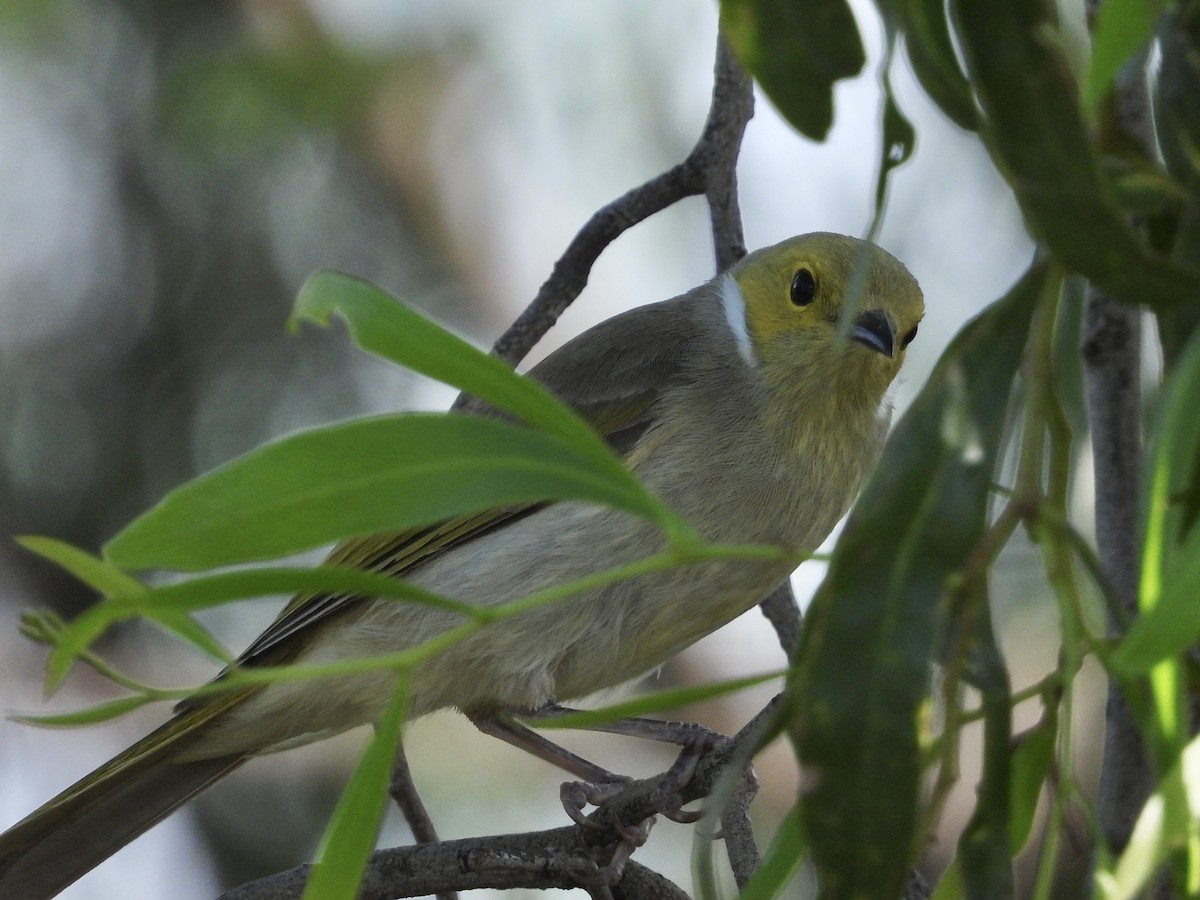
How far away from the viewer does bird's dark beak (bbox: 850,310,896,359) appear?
307 centimetres

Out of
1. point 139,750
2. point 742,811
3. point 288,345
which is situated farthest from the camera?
point 288,345

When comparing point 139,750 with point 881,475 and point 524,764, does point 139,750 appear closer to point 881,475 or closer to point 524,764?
point 524,764

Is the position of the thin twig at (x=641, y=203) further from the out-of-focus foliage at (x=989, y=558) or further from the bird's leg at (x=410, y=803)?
the out-of-focus foliage at (x=989, y=558)

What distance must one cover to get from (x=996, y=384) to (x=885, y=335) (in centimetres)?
201

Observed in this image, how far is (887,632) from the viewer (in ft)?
3.38

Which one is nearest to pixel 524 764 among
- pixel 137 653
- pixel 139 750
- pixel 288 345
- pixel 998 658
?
pixel 137 653

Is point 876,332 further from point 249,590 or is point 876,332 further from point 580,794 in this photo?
point 249,590

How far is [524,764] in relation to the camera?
16.6ft

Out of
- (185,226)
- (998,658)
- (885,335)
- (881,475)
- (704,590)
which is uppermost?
(185,226)

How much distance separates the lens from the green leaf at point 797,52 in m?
1.15

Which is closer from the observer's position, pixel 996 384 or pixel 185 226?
pixel 996 384

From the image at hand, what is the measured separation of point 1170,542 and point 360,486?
0.63 meters

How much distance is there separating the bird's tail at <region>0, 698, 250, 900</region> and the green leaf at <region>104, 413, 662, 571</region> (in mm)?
2208

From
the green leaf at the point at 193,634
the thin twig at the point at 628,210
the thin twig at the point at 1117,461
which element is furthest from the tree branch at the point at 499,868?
the green leaf at the point at 193,634
